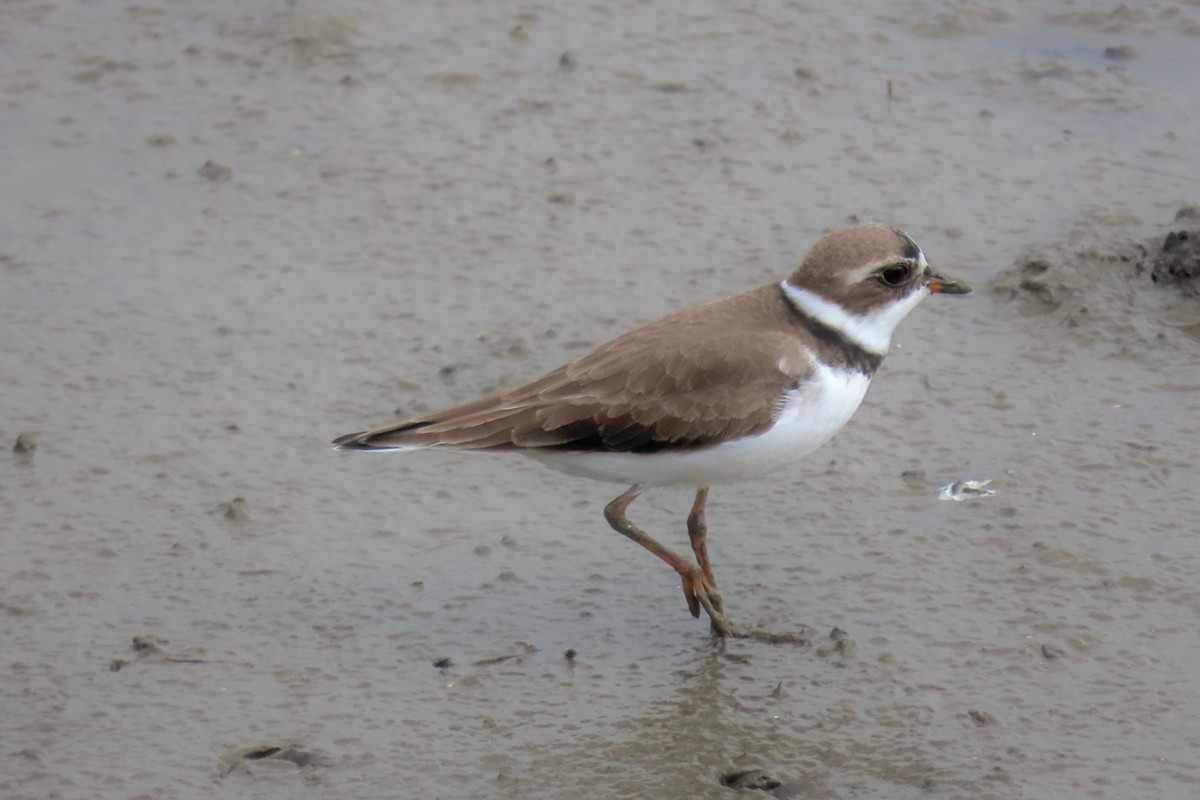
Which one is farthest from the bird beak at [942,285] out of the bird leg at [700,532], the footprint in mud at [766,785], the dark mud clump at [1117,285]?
the footprint in mud at [766,785]

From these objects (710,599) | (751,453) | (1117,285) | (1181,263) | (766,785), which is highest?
(1181,263)

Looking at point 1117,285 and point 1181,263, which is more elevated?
point 1181,263

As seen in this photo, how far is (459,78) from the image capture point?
8.81 m

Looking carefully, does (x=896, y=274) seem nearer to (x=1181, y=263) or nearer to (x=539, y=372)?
(x=539, y=372)

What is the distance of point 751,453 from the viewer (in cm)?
542

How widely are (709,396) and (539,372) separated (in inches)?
58.9

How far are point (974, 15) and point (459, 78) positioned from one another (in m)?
2.80

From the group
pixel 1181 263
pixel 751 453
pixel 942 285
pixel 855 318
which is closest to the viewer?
pixel 751 453

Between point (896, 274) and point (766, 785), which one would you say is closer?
point (766, 785)

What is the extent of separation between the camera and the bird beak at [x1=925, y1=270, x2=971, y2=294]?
592cm

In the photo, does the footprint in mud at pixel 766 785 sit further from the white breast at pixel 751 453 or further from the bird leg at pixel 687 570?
the white breast at pixel 751 453

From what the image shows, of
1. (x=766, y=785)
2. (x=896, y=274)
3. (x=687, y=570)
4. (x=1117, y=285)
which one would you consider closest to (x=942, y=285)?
(x=896, y=274)

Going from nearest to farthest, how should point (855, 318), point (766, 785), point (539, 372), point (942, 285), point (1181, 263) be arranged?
point (766, 785) < point (855, 318) < point (942, 285) < point (539, 372) < point (1181, 263)

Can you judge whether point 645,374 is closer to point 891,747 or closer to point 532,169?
point 891,747
